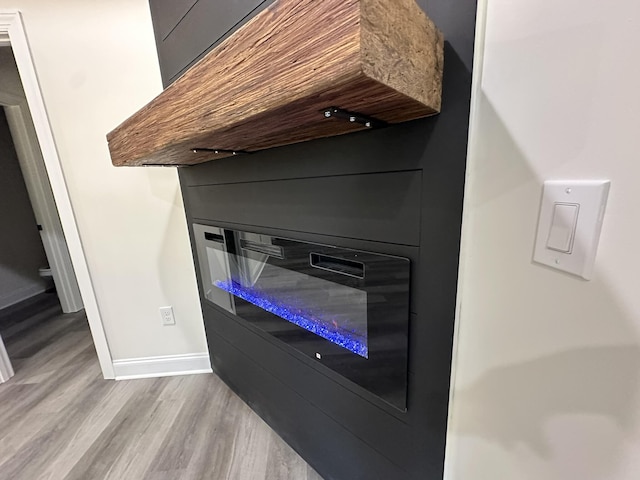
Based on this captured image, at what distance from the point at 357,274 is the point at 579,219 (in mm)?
494

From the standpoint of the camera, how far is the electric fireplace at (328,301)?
0.72 metres

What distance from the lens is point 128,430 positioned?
4.70 feet

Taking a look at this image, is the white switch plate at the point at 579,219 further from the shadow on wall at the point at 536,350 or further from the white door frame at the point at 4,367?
the white door frame at the point at 4,367

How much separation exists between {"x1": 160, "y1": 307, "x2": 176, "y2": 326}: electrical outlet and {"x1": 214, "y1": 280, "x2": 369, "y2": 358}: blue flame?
0.56m

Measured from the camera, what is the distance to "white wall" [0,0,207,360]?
4.45 ft

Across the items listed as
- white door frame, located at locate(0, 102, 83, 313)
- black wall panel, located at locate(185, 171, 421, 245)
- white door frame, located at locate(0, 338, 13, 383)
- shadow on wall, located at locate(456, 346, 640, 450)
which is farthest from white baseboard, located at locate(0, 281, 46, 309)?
shadow on wall, located at locate(456, 346, 640, 450)

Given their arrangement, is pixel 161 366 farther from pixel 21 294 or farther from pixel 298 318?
pixel 21 294

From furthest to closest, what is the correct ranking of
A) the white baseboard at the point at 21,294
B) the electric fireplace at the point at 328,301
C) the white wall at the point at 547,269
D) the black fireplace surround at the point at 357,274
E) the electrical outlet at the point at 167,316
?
1. the white baseboard at the point at 21,294
2. the electrical outlet at the point at 167,316
3. the electric fireplace at the point at 328,301
4. the black fireplace surround at the point at 357,274
5. the white wall at the point at 547,269

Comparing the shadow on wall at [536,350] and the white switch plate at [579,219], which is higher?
the white switch plate at [579,219]

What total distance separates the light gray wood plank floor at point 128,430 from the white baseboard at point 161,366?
1.9 inches

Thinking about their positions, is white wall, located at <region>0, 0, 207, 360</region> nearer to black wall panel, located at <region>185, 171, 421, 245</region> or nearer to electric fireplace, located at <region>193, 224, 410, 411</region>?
electric fireplace, located at <region>193, 224, 410, 411</region>

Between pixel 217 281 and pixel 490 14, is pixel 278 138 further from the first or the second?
pixel 217 281

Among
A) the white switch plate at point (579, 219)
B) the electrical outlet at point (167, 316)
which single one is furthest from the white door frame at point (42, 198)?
the white switch plate at point (579, 219)

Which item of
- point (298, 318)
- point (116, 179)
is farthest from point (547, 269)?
point (116, 179)
